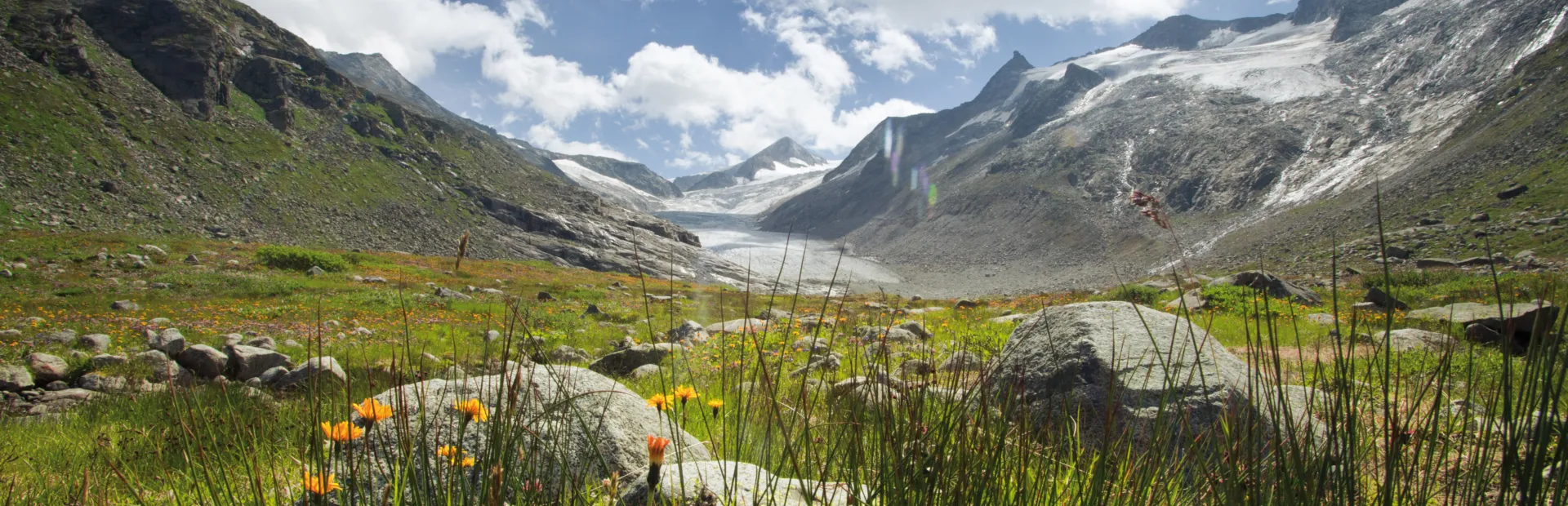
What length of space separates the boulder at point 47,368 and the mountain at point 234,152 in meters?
38.7

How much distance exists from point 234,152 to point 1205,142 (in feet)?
367

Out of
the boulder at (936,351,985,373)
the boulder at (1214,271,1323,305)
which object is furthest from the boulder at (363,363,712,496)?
the boulder at (1214,271,1323,305)

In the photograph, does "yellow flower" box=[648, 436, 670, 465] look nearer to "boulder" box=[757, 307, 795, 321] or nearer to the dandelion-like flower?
the dandelion-like flower

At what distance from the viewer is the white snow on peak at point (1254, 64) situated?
9525cm

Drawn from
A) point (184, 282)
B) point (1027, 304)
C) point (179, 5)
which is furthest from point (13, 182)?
point (1027, 304)

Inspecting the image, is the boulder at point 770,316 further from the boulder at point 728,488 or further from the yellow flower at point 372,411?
the yellow flower at point 372,411

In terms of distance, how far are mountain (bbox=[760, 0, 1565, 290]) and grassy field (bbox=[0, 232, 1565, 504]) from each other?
207 ft

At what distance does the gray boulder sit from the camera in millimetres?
6949

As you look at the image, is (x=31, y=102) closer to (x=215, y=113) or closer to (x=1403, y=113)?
(x=215, y=113)

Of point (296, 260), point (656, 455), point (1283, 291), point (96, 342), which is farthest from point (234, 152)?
point (1283, 291)

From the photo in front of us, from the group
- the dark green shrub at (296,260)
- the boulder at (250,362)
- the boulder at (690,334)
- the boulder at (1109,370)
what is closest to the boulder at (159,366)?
the boulder at (250,362)

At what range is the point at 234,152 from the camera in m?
52.5

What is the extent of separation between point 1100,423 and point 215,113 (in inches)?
2974

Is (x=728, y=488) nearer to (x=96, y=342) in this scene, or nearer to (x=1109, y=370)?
(x=1109, y=370)
